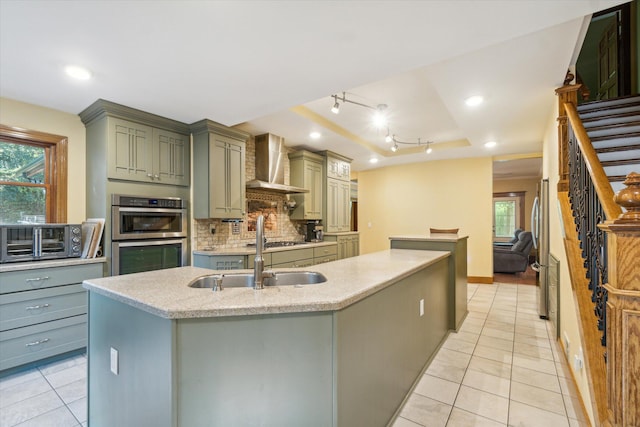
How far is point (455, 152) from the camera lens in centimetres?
588

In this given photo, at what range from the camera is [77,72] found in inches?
94.6

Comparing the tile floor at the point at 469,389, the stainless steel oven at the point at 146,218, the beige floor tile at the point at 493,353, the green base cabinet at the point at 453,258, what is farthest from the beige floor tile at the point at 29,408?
the beige floor tile at the point at 493,353

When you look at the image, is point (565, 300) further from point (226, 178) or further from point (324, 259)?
point (226, 178)

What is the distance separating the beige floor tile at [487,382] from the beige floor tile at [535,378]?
0.14 meters

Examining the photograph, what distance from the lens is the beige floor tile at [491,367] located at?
2.57 metres

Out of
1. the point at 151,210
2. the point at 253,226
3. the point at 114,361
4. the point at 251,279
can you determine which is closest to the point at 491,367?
the point at 251,279

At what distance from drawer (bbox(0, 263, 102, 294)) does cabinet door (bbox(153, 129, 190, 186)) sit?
1.15 meters

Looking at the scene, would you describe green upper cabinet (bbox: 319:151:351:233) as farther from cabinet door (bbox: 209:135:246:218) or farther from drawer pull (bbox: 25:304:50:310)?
drawer pull (bbox: 25:304:50:310)

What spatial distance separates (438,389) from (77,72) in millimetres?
3767

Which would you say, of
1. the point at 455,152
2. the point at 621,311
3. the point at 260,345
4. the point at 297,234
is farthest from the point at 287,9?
the point at 455,152

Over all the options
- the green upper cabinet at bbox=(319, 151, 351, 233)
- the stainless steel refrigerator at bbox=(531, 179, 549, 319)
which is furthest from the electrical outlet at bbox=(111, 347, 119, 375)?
the stainless steel refrigerator at bbox=(531, 179, 549, 319)

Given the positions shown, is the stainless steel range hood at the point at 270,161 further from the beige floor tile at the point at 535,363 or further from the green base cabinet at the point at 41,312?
the beige floor tile at the point at 535,363

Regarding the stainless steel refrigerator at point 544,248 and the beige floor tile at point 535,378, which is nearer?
the beige floor tile at point 535,378

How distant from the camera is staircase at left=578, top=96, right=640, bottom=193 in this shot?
275 cm
